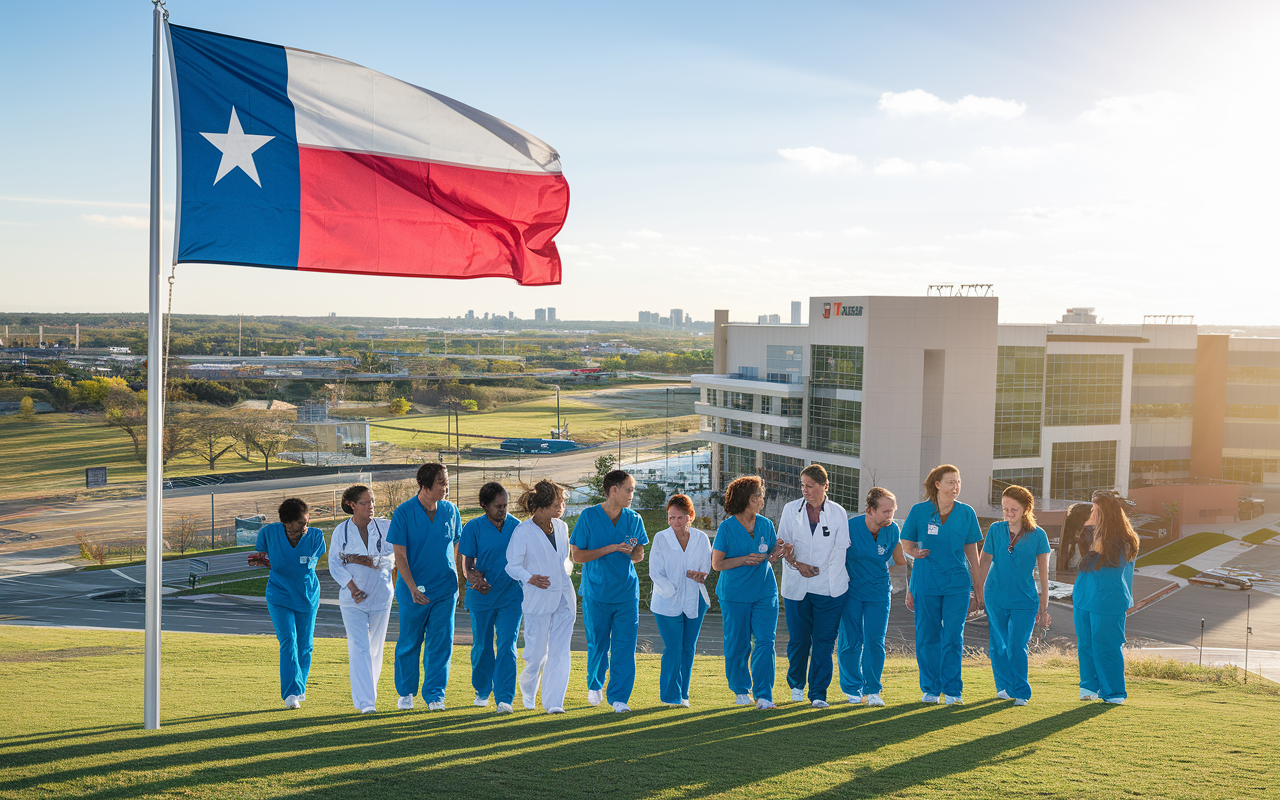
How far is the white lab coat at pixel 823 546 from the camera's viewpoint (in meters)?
7.52

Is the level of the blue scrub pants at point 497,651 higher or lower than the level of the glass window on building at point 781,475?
higher

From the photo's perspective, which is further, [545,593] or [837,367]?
[837,367]

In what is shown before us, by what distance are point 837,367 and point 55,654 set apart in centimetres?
4428

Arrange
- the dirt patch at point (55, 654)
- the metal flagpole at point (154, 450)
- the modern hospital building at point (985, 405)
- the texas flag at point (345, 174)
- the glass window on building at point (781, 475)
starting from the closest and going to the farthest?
the metal flagpole at point (154, 450), the texas flag at point (345, 174), the dirt patch at point (55, 654), the modern hospital building at point (985, 405), the glass window on building at point (781, 475)

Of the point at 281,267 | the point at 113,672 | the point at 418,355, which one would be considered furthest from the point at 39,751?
the point at 418,355

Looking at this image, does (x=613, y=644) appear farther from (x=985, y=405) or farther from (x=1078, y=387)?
(x=1078, y=387)

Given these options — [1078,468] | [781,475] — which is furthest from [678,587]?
[1078,468]

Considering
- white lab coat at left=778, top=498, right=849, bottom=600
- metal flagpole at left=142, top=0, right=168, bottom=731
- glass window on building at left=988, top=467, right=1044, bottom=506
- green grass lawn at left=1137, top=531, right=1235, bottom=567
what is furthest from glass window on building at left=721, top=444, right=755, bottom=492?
metal flagpole at left=142, top=0, right=168, bottom=731

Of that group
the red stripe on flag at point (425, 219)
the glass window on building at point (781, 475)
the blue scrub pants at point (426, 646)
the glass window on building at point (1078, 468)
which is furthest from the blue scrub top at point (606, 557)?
the glass window on building at point (1078, 468)

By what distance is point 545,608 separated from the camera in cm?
722

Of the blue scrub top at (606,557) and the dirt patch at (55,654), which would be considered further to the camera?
the dirt patch at (55,654)

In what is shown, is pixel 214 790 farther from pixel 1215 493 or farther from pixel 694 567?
pixel 1215 493

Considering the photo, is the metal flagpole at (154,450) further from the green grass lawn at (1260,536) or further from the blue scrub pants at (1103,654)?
the green grass lawn at (1260,536)

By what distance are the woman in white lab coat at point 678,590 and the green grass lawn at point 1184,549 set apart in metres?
46.5
